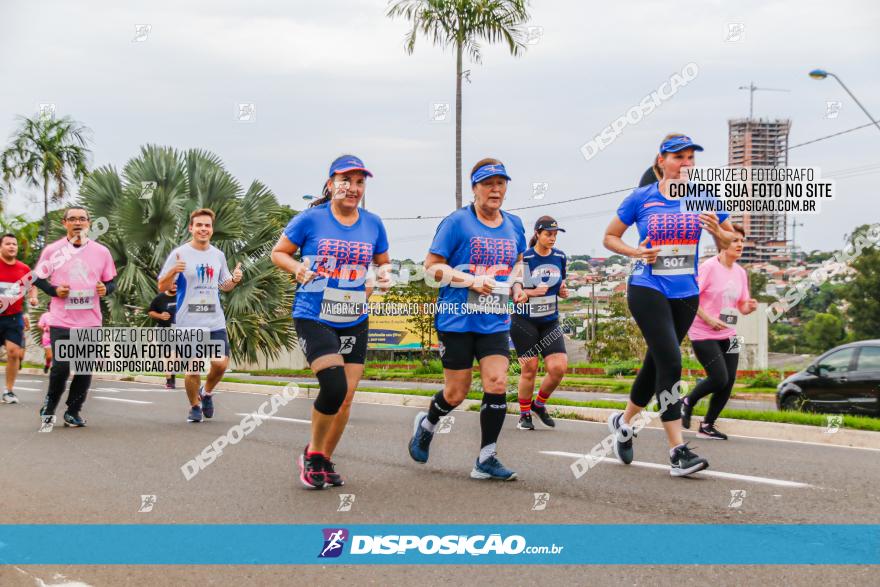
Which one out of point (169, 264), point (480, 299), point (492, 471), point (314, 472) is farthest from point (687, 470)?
point (169, 264)

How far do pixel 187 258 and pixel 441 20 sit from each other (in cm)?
1731

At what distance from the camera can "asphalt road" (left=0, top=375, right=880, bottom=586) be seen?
4375 mm

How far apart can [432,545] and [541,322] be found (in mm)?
5526

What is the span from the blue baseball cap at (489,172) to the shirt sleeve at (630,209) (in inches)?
39.5

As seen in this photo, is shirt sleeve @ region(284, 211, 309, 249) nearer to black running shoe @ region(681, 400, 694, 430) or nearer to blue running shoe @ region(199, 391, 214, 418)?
black running shoe @ region(681, 400, 694, 430)

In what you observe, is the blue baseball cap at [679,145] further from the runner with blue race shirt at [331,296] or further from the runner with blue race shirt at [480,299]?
the runner with blue race shirt at [331,296]

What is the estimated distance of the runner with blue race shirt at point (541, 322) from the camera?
33.3 feet

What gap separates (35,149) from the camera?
42500 mm

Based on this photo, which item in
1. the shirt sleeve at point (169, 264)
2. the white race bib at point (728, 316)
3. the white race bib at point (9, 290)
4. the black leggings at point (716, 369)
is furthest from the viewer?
the white race bib at point (9, 290)

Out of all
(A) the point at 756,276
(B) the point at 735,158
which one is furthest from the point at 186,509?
(A) the point at 756,276

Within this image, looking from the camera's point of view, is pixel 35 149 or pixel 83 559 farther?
pixel 35 149

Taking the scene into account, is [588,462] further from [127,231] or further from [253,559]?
[127,231]

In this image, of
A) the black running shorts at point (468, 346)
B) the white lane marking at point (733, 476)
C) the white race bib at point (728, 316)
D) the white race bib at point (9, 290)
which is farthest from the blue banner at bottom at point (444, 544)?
the white race bib at point (9, 290)

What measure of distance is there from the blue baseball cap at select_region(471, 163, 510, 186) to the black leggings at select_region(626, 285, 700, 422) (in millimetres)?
1313
